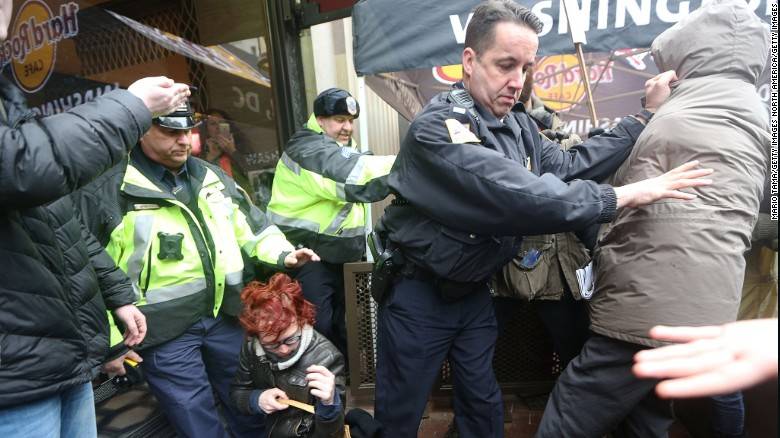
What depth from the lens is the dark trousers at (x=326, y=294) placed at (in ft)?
10.2

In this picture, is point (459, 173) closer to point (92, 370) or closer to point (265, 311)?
point (265, 311)

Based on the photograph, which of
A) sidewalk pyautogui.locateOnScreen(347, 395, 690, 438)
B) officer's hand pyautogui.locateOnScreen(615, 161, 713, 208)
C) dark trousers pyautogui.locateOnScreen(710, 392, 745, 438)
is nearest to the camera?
officer's hand pyautogui.locateOnScreen(615, 161, 713, 208)

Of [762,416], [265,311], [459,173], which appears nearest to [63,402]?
[265,311]

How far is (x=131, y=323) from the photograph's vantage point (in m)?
1.89

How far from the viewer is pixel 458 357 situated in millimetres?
2170

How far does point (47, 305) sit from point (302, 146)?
77.2 inches

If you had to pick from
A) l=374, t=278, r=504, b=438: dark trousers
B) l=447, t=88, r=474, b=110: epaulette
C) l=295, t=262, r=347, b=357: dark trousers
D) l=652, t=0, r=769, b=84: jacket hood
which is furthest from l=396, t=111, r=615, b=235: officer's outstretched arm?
l=295, t=262, r=347, b=357: dark trousers

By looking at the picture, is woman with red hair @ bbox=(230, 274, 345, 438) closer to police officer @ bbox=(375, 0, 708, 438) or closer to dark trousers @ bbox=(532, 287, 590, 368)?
police officer @ bbox=(375, 0, 708, 438)

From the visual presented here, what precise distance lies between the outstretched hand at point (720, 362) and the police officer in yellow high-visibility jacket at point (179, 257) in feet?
5.66

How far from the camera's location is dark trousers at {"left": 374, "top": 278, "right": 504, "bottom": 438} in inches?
81.7


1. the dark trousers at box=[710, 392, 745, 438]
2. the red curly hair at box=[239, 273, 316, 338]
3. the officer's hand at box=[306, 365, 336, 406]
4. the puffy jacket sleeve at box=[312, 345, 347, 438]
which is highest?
the red curly hair at box=[239, 273, 316, 338]

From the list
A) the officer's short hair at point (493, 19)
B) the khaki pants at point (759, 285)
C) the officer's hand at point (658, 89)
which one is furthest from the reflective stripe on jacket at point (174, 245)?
the khaki pants at point (759, 285)

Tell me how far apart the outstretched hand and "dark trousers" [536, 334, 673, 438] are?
3.62 ft

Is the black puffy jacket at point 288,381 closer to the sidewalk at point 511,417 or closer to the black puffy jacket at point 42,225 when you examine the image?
the black puffy jacket at point 42,225
